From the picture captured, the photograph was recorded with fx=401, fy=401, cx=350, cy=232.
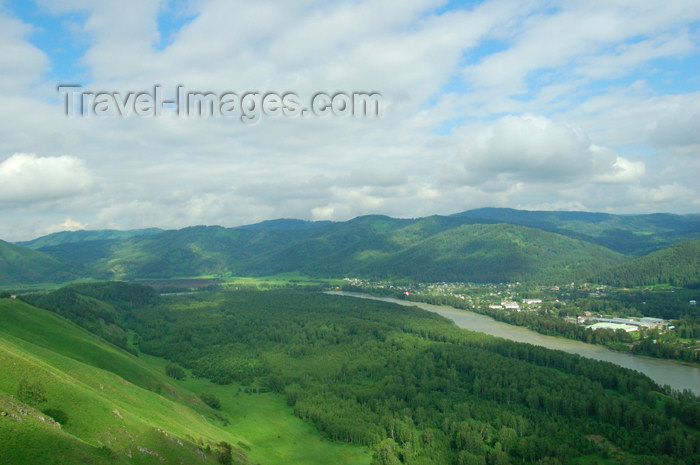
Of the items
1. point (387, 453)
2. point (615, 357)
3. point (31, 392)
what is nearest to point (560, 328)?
point (615, 357)

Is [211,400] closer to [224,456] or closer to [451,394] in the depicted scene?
[224,456]

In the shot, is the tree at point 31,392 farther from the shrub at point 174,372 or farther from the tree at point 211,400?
the shrub at point 174,372

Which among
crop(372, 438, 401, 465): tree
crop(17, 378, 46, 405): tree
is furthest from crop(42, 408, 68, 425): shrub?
crop(372, 438, 401, 465): tree

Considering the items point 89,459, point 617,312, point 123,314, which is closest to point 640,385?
point 89,459

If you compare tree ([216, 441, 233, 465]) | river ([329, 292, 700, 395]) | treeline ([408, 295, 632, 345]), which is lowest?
river ([329, 292, 700, 395])

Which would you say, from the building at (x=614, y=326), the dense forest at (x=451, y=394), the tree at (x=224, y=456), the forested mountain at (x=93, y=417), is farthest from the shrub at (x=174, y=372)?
the building at (x=614, y=326)

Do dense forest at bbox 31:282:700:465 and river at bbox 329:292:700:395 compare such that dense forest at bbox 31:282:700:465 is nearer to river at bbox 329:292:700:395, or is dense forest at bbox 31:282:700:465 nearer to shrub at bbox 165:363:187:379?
shrub at bbox 165:363:187:379
